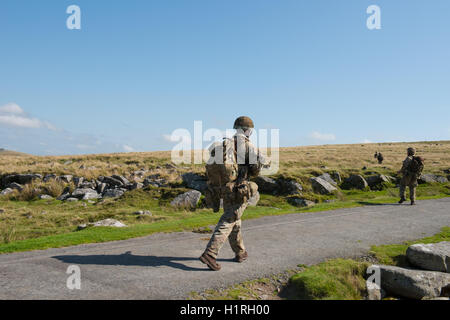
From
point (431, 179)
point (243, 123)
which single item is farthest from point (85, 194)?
point (431, 179)

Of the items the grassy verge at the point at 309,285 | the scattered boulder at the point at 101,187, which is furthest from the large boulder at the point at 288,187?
the grassy verge at the point at 309,285

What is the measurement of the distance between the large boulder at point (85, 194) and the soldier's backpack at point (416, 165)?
17187 mm

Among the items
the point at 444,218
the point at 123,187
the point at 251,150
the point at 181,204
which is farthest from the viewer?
the point at 123,187

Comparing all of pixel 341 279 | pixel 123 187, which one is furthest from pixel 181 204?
pixel 341 279

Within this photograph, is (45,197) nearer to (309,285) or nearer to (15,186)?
(15,186)

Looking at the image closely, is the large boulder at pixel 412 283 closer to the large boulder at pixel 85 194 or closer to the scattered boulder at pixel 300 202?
the scattered boulder at pixel 300 202

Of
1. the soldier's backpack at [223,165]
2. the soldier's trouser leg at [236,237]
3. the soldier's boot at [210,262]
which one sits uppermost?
the soldier's backpack at [223,165]

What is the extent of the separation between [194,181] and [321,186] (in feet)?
25.8

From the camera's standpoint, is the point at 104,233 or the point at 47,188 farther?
the point at 47,188

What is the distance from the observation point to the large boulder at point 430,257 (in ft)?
21.5

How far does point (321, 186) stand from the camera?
19734 millimetres
